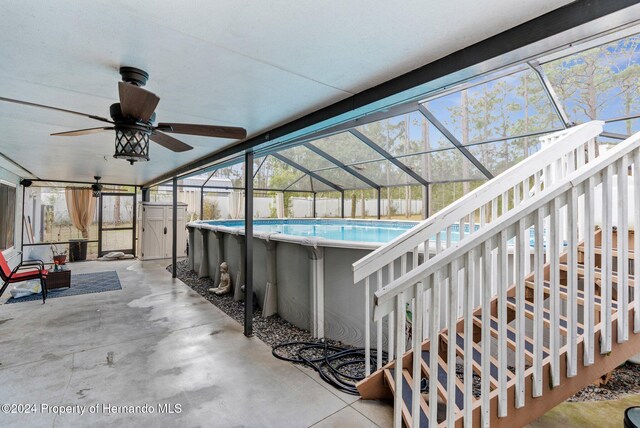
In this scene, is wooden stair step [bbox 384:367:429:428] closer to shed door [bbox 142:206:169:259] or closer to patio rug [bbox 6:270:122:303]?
patio rug [bbox 6:270:122:303]

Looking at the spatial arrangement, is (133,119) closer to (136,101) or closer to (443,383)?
(136,101)

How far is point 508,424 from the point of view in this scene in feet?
5.38

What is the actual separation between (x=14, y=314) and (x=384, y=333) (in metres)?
5.39

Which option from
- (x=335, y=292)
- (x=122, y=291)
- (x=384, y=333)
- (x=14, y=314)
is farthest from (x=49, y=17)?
(x=122, y=291)

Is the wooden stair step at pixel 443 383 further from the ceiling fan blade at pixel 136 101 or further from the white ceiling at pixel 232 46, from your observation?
the ceiling fan blade at pixel 136 101

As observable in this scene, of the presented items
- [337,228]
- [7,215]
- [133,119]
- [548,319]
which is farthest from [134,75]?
[337,228]

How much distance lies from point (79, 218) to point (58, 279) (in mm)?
4336

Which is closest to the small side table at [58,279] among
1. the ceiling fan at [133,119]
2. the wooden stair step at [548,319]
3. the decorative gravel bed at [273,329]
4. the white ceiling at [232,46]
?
the decorative gravel bed at [273,329]

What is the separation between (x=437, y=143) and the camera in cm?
576

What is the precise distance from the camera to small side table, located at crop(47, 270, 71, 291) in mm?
5711

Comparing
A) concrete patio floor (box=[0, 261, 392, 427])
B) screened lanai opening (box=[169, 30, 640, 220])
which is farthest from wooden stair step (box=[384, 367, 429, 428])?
screened lanai opening (box=[169, 30, 640, 220])

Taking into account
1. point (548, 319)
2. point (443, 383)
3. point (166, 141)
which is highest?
point (166, 141)

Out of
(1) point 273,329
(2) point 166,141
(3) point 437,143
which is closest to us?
(2) point 166,141

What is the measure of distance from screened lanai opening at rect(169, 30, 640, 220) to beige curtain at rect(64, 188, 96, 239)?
2578 mm
